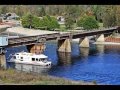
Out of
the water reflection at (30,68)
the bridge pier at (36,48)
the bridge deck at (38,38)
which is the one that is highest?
the bridge deck at (38,38)

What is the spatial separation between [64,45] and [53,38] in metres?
1.52

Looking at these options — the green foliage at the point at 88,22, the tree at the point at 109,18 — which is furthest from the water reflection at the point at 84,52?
the tree at the point at 109,18

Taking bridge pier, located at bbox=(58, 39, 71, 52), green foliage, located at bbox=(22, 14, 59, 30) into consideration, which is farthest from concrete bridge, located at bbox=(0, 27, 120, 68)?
green foliage, located at bbox=(22, 14, 59, 30)

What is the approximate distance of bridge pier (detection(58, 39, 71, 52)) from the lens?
25312mm

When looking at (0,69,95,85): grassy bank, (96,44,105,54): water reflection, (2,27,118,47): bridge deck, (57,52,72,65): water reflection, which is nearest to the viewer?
A: (0,69,95,85): grassy bank

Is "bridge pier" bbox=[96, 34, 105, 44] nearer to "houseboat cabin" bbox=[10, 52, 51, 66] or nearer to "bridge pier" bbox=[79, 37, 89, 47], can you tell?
"bridge pier" bbox=[79, 37, 89, 47]

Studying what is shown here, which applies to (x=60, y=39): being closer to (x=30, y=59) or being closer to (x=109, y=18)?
(x=30, y=59)

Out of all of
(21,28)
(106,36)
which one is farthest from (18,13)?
(106,36)

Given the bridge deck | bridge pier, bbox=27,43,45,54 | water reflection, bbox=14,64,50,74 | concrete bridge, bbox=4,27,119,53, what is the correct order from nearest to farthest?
water reflection, bbox=14,64,50,74, the bridge deck, concrete bridge, bbox=4,27,119,53, bridge pier, bbox=27,43,45,54

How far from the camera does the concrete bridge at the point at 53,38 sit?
20312mm

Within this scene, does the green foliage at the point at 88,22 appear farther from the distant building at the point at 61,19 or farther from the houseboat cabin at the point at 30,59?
the houseboat cabin at the point at 30,59
